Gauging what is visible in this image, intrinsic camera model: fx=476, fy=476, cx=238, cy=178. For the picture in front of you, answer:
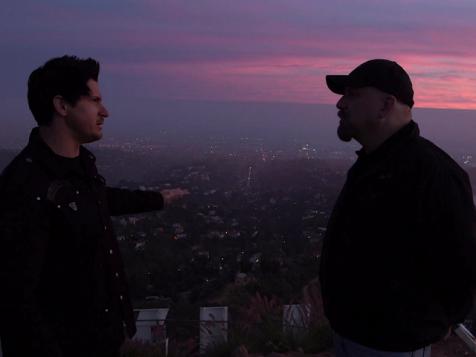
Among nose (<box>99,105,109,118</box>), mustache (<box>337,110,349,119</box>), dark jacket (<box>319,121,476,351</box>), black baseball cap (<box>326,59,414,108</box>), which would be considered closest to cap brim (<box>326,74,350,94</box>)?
black baseball cap (<box>326,59,414,108</box>)

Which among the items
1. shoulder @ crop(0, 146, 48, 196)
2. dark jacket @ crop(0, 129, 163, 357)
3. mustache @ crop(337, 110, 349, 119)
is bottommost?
dark jacket @ crop(0, 129, 163, 357)

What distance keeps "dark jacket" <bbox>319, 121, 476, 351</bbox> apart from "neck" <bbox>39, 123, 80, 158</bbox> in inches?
53.5

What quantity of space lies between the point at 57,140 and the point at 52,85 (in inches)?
9.5

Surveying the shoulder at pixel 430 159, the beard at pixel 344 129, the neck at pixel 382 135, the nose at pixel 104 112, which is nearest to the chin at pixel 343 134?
the beard at pixel 344 129

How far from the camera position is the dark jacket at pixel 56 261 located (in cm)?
181

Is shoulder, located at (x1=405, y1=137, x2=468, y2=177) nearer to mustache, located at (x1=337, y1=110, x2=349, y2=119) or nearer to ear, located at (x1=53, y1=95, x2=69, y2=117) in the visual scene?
mustache, located at (x1=337, y1=110, x2=349, y2=119)

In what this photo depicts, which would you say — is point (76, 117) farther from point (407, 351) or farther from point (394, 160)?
point (407, 351)

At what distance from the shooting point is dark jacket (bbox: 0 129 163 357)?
1.81 metres

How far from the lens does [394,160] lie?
2207 mm

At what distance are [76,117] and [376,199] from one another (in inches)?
55.4

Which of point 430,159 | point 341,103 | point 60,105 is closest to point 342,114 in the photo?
point 341,103

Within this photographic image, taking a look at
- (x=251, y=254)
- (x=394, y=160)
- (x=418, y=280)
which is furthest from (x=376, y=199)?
(x=251, y=254)

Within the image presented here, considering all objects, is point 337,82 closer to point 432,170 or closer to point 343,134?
point 343,134

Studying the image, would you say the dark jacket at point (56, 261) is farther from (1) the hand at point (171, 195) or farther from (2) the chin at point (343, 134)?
(2) the chin at point (343, 134)
